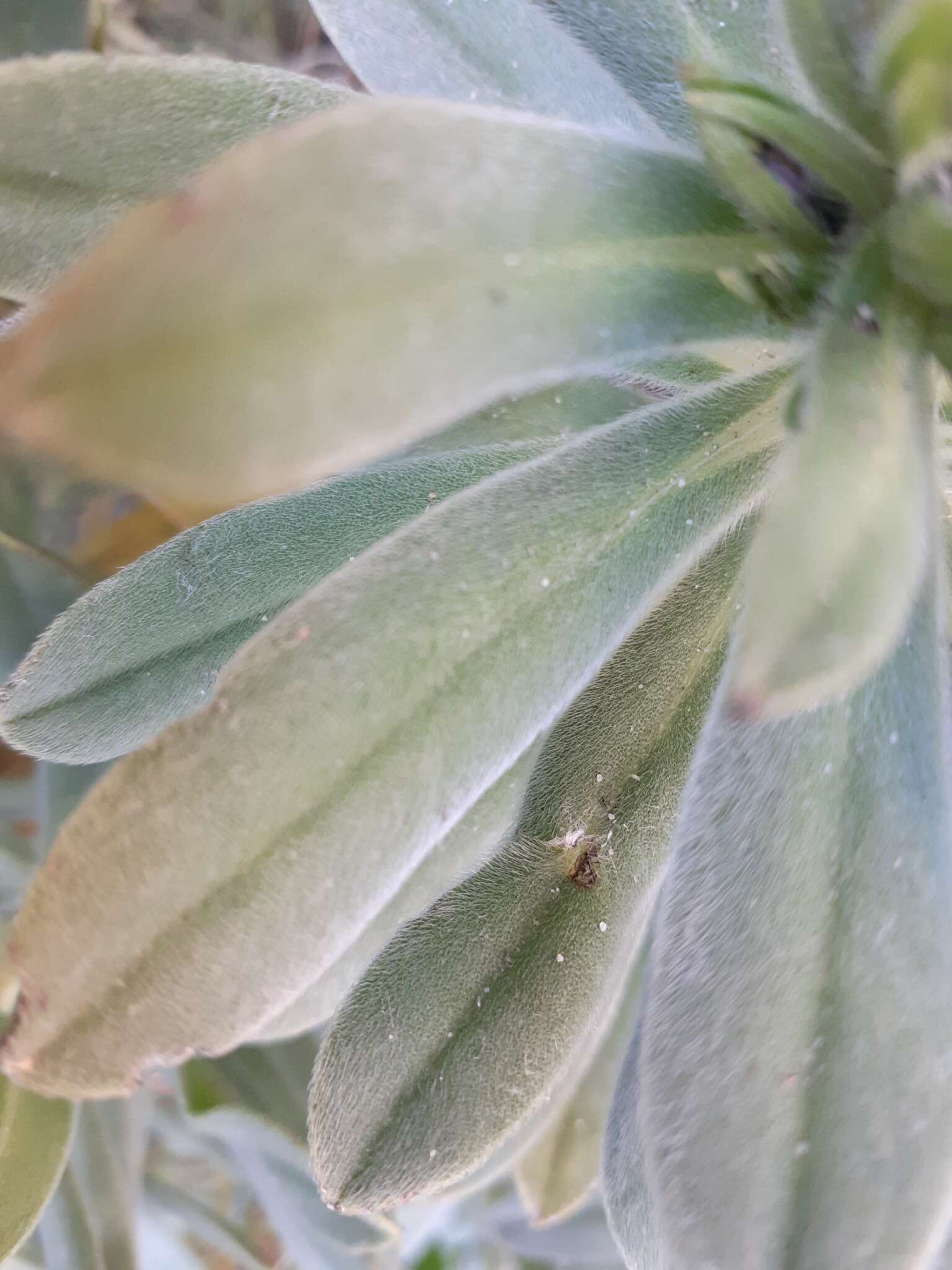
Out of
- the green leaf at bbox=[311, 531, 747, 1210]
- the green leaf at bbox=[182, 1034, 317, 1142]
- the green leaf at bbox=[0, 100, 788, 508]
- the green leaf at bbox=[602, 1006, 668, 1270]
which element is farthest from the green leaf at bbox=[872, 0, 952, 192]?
the green leaf at bbox=[182, 1034, 317, 1142]

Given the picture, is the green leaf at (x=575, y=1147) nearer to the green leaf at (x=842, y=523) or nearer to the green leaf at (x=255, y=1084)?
the green leaf at (x=255, y=1084)

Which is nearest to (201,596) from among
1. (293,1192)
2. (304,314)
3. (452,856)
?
(452,856)

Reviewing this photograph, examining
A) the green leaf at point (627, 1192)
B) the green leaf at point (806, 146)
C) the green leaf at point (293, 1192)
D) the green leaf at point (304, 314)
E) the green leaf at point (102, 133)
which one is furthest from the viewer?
the green leaf at point (293, 1192)

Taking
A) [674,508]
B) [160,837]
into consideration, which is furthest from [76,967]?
[674,508]

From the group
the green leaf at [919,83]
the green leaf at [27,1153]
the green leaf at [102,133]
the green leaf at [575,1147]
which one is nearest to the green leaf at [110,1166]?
the green leaf at [27,1153]

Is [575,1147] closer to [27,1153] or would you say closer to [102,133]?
[27,1153]
